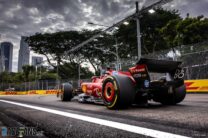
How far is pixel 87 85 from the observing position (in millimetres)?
6820

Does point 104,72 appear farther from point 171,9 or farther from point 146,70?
point 171,9

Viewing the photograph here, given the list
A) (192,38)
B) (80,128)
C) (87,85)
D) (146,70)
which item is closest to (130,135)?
(80,128)

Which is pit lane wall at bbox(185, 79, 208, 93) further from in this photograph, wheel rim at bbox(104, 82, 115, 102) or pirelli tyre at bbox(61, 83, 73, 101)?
wheel rim at bbox(104, 82, 115, 102)

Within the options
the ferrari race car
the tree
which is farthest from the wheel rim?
the tree

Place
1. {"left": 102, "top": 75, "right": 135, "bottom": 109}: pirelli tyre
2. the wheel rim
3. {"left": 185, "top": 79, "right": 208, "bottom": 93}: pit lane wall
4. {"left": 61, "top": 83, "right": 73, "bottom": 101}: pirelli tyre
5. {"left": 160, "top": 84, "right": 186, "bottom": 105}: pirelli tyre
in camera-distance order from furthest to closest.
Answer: {"left": 185, "top": 79, "right": 208, "bottom": 93}: pit lane wall
{"left": 61, "top": 83, "right": 73, "bottom": 101}: pirelli tyre
{"left": 160, "top": 84, "right": 186, "bottom": 105}: pirelli tyre
the wheel rim
{"left": 102, "top": 75, "right": 135, "bottom": 109}: pirelli tyre

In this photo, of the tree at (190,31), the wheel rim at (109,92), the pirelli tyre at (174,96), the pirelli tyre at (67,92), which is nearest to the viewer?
the wheel rim at (109,92)

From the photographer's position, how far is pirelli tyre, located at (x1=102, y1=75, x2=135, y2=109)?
14.3ft

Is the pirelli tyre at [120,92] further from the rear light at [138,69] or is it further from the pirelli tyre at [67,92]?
the pirelli tyre at [67,92]

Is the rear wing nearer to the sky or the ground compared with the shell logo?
nearer to the sky

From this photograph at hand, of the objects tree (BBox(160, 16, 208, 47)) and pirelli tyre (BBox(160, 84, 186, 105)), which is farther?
tree (BBox(160, 16, 208, 47))

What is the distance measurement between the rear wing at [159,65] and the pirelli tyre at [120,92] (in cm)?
49

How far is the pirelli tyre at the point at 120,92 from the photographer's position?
4355 millimetres

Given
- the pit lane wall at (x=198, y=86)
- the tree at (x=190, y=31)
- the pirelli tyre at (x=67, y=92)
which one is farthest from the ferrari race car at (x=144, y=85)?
the tree at (x=190, y=31)

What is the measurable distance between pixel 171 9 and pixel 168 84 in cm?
3231
